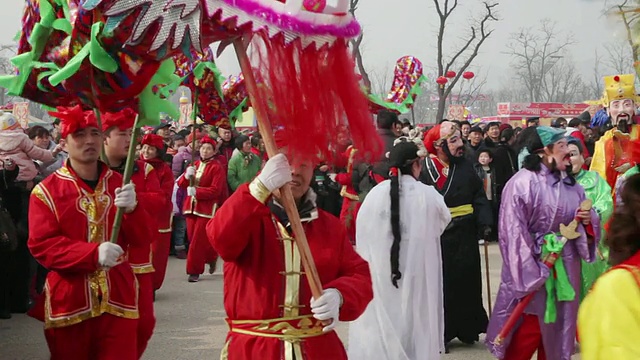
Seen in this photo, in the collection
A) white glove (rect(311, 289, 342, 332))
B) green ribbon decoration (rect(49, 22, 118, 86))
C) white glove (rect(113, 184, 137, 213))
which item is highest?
green ribbon decoration (rect(49, 22, 118, 86))

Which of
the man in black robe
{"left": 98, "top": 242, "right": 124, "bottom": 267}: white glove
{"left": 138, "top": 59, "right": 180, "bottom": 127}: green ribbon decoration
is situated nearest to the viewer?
{"left": 138, "top": 59, "right": 180, "bottom": 127}: green ribbon decoration

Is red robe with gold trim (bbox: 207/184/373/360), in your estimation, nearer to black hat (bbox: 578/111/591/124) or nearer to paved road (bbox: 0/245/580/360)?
paved road (bbox: 0/245/580/360)

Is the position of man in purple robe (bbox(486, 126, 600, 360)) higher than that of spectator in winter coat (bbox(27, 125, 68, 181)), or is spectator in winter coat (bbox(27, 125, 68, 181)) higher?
spectator in winter coat (bbox(27, 125, 68, 181))

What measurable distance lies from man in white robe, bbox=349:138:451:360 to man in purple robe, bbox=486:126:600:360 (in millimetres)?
590

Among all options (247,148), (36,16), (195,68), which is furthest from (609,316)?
(247,148)

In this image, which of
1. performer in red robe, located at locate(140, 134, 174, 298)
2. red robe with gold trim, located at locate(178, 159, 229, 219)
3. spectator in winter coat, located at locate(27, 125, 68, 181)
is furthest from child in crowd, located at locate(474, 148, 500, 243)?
spectator in winter coat, located at locate(27, 125, 68, 181)

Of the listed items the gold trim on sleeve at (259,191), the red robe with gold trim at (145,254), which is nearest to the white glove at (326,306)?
the gold trim on sleeve at (259,191)

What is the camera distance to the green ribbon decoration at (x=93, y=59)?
3.65m

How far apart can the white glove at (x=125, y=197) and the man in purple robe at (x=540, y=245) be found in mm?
2764

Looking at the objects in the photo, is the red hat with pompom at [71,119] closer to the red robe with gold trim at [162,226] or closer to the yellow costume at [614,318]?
the yellow costume at [614,318]

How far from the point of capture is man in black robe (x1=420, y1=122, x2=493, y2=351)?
786 centimetres

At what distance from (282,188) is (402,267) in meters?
3.38

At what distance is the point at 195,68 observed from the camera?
727cm

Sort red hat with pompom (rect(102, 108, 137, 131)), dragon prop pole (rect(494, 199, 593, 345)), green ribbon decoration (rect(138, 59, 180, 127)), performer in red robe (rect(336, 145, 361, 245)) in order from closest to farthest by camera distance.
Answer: green ribbon decoration (rect(138, 59, 180, 127)) → red hat with pompom (rect(102, 108, 137, 131)) → dragon prop pole (rect(494, 199, 593, 345)) → performer in red robe (rect(336, 145, 361, 245))
